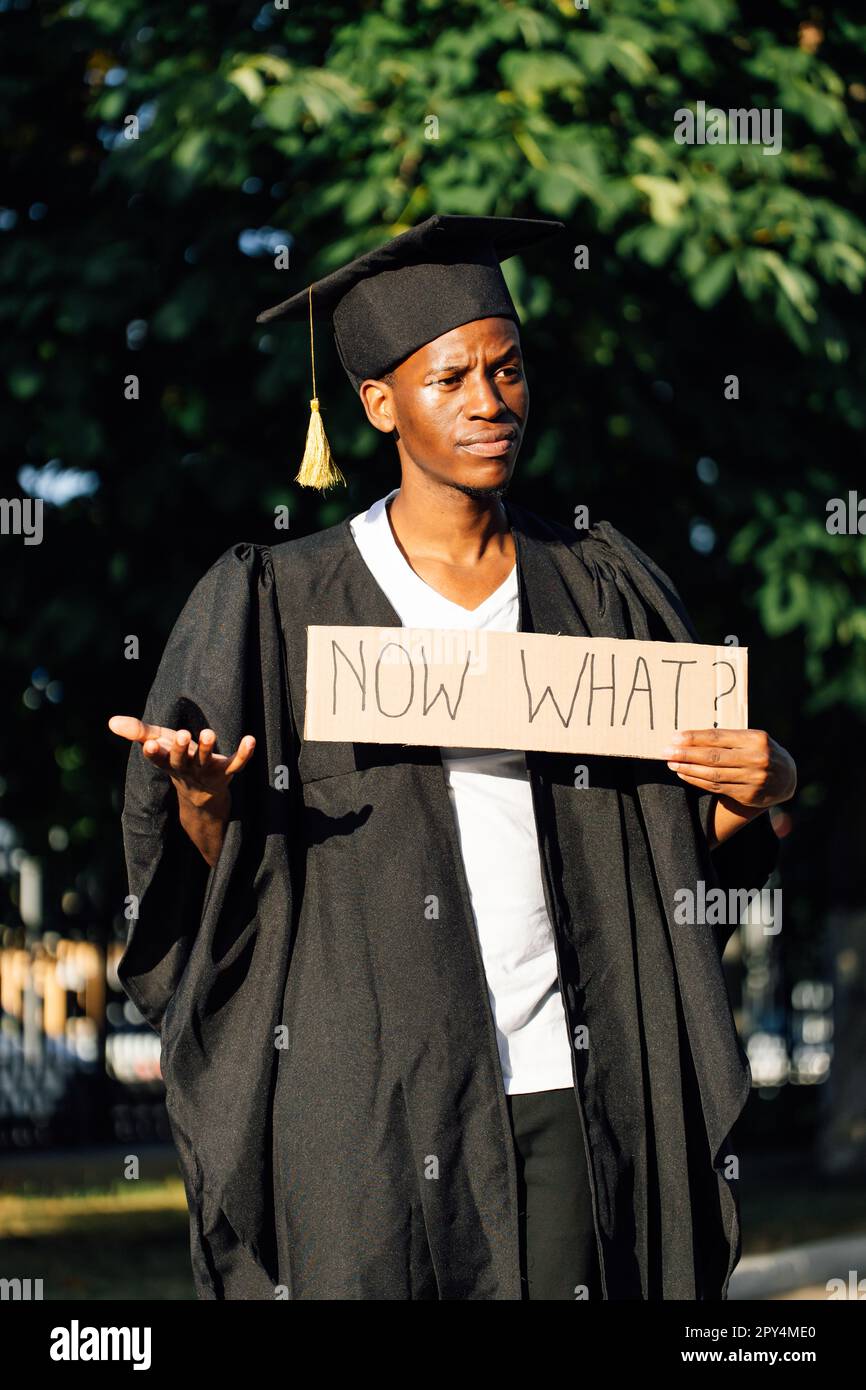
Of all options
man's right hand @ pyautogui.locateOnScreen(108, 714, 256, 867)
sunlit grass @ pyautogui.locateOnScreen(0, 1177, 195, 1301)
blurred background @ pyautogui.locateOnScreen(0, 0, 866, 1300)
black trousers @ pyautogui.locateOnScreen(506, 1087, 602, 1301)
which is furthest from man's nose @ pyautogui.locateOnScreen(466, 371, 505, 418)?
sunlit grass @ pyautogui.locateOnScreen(0, 1177, 195, 1301)

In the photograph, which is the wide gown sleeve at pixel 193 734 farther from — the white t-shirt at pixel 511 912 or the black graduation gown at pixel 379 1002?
the white t-shirt at pixel 511 912

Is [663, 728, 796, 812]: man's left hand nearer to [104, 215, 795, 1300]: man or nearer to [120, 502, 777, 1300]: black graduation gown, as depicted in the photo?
[104, 215, 795, 1300]: man

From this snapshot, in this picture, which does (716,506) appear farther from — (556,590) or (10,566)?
(556,590)

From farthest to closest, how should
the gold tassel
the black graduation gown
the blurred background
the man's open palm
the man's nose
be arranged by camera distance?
the blurred background → the gold tassel → the man's nose → the black graduation gown → the man's open palm

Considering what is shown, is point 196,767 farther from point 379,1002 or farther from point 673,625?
point 673,625

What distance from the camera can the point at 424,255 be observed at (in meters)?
3.38

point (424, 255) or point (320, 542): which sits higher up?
point (424, 255)

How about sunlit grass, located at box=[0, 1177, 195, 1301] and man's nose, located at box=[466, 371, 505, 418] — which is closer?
man's nose, located at box=[466, 371, 505, 418]

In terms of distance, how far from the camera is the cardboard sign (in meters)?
3.08

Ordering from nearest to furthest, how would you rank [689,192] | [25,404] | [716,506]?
[689,192] < [25,404] < [716,506]

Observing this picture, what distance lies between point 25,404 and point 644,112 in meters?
2.46

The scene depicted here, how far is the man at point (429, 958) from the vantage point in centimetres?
303

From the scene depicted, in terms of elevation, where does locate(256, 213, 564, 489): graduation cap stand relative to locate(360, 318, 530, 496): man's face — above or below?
above
